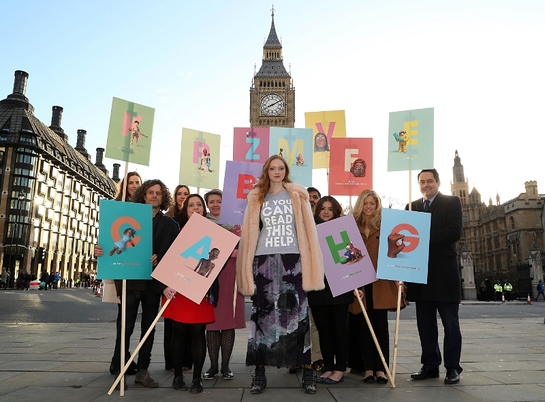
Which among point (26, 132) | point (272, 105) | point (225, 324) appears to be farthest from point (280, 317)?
point (272, 105)

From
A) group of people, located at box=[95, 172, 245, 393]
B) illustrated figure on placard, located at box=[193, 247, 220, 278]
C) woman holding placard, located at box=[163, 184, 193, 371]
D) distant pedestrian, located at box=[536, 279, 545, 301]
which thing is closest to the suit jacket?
group of people, located at box=[95, 172, 245, 393]

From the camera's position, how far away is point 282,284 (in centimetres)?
424

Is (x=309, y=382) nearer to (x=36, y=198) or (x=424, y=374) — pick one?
(x=424, y=374)

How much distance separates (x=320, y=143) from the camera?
22.1 feet

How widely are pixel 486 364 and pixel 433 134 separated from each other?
10.1ft

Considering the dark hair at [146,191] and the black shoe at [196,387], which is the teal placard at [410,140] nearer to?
the dark hair at [146,191]

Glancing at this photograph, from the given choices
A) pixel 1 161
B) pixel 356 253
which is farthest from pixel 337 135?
pixel 1 161

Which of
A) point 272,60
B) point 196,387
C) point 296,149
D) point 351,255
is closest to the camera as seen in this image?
point 196,387

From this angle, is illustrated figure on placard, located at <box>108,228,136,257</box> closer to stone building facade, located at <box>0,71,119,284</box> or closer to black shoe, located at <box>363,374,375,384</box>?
black shoe, located at <box>363,374,375,384</box>

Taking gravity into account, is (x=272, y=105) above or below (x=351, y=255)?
above

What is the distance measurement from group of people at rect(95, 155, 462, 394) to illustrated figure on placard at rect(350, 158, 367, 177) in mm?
806

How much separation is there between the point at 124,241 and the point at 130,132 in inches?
62.8

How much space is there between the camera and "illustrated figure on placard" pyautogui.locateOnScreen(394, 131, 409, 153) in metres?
5.54

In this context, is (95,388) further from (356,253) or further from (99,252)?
(356,253)
